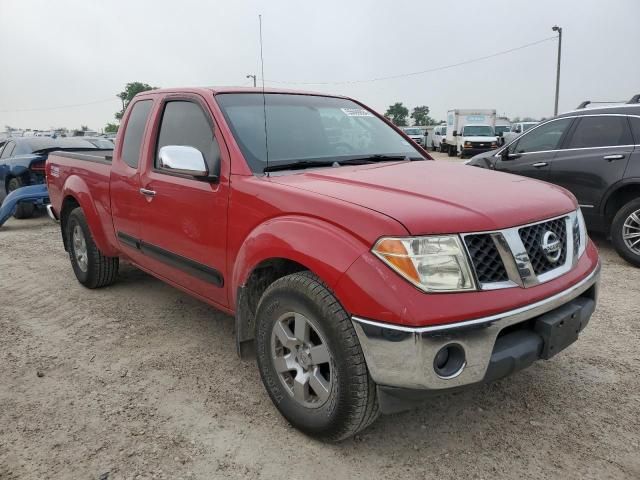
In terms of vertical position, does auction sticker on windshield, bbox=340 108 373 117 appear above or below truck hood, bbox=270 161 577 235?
above

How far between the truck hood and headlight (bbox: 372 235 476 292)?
2.1 inches

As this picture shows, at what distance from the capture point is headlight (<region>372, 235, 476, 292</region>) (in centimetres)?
212

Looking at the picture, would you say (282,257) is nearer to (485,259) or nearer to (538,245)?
(485,259)

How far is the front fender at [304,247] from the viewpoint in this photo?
2234mm

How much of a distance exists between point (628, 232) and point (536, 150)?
169cm

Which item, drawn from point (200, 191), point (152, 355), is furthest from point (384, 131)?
point (152, 355)

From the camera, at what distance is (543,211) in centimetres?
248

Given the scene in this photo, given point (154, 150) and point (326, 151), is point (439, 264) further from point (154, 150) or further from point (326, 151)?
point (154, 150)

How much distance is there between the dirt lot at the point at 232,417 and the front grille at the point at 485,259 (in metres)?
0.91

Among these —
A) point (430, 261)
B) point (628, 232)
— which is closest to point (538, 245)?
point (430, 261)

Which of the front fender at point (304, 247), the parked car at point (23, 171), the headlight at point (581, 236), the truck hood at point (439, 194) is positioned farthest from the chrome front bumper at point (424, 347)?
the parked car at point (23, 171)

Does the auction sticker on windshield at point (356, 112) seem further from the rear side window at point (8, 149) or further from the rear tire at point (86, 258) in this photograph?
the rear side window at point (8, 149)

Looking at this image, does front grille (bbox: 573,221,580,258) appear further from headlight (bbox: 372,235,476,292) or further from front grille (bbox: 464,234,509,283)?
headlight (bbox: 372,235,476,292)

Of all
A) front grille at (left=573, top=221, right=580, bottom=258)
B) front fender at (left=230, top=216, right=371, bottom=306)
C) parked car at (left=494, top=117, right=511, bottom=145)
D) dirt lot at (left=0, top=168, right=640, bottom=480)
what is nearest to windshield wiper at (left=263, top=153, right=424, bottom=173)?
front fender at (left=230, top=216, right=371, bottom=306)
